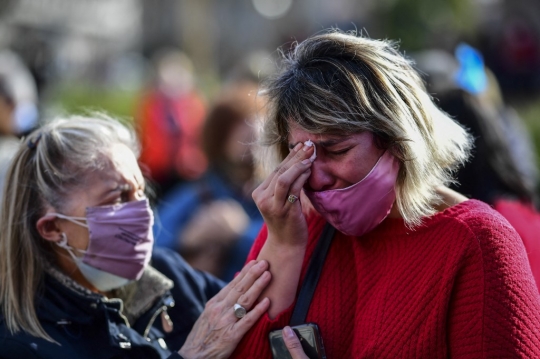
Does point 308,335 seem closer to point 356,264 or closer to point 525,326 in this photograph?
point 356,264

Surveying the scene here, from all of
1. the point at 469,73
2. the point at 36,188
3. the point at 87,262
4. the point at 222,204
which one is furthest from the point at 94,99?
the point at 87,262

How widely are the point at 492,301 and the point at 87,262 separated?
1575 mm

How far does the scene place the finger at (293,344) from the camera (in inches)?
94.3

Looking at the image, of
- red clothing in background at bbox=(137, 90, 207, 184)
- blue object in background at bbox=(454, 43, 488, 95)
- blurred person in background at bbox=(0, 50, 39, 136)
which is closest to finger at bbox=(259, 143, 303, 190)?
blue object in background at bbox=(454, 43, 488, 95)

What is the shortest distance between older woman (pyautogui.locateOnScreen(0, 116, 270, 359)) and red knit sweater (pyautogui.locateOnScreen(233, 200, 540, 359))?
42 centimetres

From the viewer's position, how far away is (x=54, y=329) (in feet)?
9.04

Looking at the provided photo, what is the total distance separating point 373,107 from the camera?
2.35m

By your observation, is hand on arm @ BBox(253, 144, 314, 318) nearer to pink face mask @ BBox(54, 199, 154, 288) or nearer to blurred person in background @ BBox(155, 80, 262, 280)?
pink face mask @ BBox(54, 199, 154, 288)

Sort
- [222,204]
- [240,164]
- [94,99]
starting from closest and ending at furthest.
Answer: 1. [222,204]
2. [240,164]
3. [94,99]

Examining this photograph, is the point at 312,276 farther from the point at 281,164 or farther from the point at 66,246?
the point at 66,246

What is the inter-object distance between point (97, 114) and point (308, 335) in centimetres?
153

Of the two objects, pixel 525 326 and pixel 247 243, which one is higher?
pixel 525 326

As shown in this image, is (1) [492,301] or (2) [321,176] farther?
(2) [321,176]

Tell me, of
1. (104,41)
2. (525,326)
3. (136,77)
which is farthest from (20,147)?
(104,41)
